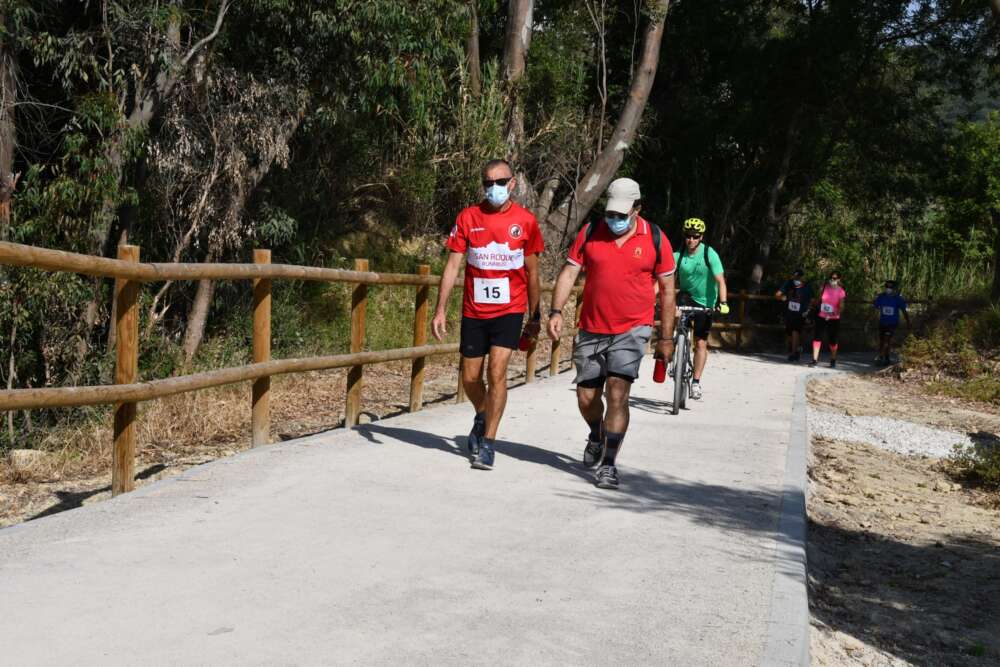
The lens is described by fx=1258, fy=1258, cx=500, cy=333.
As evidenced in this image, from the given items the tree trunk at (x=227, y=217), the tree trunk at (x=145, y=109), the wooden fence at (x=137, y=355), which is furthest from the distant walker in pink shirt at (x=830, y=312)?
the wooden fence at (x=137, y=355)

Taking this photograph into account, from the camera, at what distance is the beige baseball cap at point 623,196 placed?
7.64m

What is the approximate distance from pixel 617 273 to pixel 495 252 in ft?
2.69

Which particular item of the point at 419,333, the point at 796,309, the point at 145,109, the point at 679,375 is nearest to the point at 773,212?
the point at 796,309

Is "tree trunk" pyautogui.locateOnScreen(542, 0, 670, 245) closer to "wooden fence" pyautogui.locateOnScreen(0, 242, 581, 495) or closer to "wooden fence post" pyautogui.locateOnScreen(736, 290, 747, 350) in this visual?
"wooden fence post" pyautogui.locateOnScreen(736, 290, 747, 350)

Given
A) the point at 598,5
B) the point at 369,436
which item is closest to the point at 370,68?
the point at 369,436

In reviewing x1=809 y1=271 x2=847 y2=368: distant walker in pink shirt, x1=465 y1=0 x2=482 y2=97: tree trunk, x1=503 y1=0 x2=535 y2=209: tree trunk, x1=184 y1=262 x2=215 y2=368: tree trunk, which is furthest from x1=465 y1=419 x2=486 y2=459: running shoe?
x1=809 y1=271 x2=847 y2=368: distant walker in pink shirt

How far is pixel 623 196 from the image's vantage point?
25.2ft

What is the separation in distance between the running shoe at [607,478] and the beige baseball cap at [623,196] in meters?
1.60

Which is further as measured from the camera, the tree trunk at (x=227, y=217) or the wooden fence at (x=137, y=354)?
the tree trunk at (x=227, y=217)

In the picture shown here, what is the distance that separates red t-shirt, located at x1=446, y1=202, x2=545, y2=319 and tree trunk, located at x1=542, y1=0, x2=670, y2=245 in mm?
16099

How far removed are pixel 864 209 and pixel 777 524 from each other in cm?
2740

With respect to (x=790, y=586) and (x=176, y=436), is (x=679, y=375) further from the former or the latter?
(x=790, y=586)

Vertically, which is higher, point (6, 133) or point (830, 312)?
point (6, 133)

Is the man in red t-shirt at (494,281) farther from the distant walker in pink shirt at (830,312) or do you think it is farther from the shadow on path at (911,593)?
the distant walker in pink shirt at (830,312)
